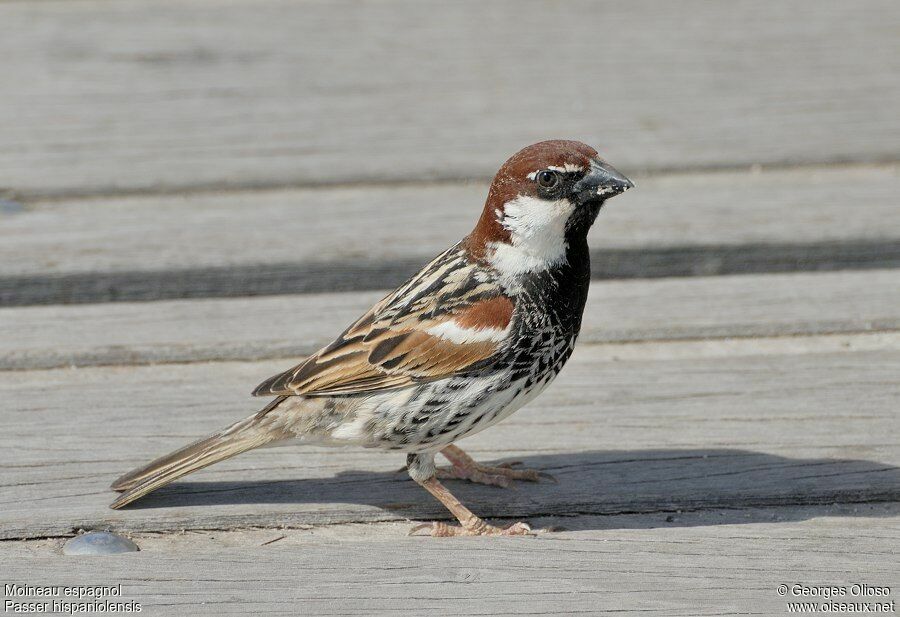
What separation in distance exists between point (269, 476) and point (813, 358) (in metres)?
1.48

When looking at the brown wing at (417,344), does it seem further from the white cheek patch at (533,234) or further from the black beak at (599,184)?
the black beak at (599,184)

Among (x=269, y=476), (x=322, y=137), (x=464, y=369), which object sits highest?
(x=322, y=137)

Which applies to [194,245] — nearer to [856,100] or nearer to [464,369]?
[464,369]

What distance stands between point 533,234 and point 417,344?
385 millimetres

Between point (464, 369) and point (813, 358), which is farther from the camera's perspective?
point (813, 358)

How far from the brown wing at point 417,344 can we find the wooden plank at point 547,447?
0.70 feet

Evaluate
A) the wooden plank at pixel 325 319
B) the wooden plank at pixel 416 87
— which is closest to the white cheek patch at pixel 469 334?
the wooden plank at pixel 325 319

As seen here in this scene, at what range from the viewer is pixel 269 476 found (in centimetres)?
281

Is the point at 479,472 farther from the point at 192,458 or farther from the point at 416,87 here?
the point at 416,87

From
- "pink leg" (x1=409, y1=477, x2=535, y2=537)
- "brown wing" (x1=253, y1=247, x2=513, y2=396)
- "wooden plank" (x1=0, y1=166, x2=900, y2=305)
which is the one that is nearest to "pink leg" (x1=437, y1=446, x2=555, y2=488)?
"pink leg" (x1=409, y1=477, x2=535, y2=537)

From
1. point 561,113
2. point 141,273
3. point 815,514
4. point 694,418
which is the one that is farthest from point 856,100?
point 141,273

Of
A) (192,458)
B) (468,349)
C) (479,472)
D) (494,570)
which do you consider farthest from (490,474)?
(192,458)

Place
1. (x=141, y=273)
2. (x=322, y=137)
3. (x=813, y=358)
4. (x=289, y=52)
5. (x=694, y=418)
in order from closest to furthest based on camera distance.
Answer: (x=694, y=418), (x=813, y=358), (x=141, y=273), (x=322, y=137), (x=289, y=52)

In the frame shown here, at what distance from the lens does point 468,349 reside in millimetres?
2807
